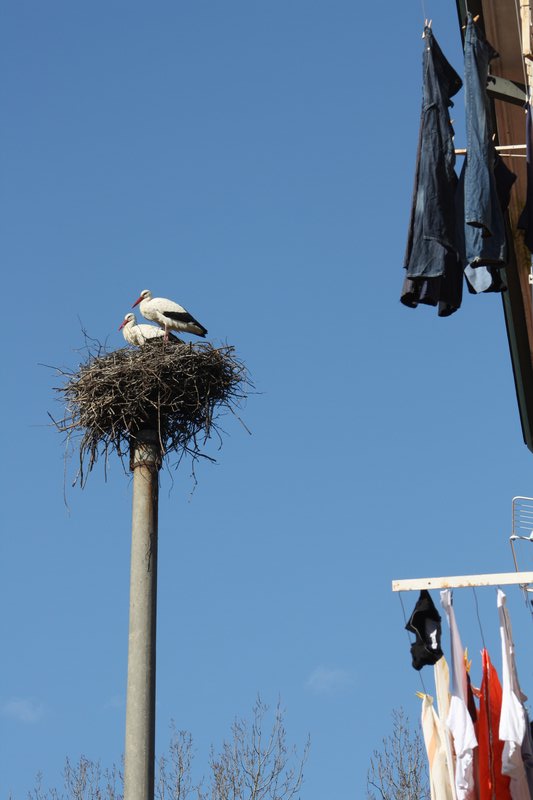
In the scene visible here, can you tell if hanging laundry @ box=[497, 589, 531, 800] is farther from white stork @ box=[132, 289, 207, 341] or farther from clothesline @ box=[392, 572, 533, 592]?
white stork @ box=[132, 289, 207, 341]

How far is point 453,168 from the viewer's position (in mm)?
9805

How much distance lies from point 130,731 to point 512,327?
5.80 metres

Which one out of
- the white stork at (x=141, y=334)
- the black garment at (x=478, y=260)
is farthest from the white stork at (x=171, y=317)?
the black garment at (x=478, y=260)

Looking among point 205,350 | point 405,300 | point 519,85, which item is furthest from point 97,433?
point 519,85

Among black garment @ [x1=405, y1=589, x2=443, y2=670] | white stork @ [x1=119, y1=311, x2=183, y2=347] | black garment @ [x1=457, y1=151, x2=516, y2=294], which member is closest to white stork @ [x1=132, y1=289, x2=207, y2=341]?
white stork @ [x1=119, y1=311, x2=183, y2=347]

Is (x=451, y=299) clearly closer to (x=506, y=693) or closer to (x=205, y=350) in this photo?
(x=506, y=693)

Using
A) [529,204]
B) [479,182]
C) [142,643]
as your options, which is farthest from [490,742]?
[529,204]

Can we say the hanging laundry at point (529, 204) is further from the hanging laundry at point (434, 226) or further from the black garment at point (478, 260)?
the hanging laundry at point (434, 226)

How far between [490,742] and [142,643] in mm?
2308

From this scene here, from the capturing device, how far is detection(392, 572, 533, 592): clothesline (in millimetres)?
8391

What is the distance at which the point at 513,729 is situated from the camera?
8086 mm

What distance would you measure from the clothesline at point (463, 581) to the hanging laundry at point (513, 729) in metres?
0.44

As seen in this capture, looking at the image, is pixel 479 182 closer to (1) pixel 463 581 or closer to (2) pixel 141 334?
(1) pixel 463 581

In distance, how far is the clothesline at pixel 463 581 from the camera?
839cm
